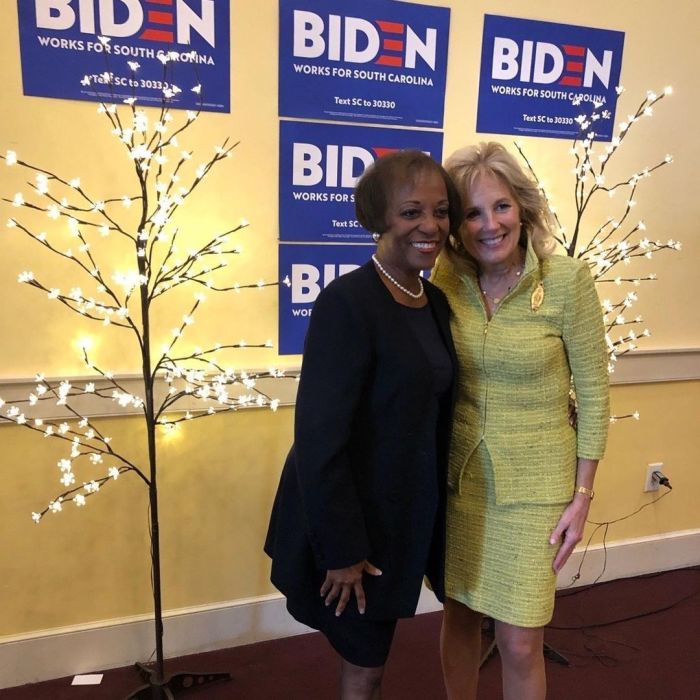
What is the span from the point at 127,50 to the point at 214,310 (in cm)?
72

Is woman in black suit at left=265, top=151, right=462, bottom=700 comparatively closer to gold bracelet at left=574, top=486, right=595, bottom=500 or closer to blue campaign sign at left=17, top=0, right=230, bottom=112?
gold bracelet at left=574, top=486, right=595, bottom=500

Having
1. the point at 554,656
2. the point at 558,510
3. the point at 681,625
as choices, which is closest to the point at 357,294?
the point at 558,510

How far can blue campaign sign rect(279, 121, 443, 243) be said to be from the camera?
1.87 metres

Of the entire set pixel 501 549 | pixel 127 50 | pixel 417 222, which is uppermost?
pixel 127 50

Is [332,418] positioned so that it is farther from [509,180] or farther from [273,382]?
[273,382]

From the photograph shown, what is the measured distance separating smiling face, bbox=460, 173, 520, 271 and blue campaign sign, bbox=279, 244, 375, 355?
0.68 metres

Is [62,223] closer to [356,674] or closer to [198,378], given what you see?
[198,378]

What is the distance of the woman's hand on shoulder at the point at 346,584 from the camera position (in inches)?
47.1

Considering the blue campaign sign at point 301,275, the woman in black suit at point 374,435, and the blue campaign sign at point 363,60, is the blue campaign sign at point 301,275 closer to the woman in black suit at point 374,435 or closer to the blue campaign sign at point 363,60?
the blue campaign sign at point 363,60

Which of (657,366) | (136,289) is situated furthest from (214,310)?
(657,366)

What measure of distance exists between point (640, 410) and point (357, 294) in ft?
5.66

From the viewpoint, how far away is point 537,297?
1.33 m

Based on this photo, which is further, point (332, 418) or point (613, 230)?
point (613, 230)

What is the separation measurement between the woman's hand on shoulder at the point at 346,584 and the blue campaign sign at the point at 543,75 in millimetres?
1432
